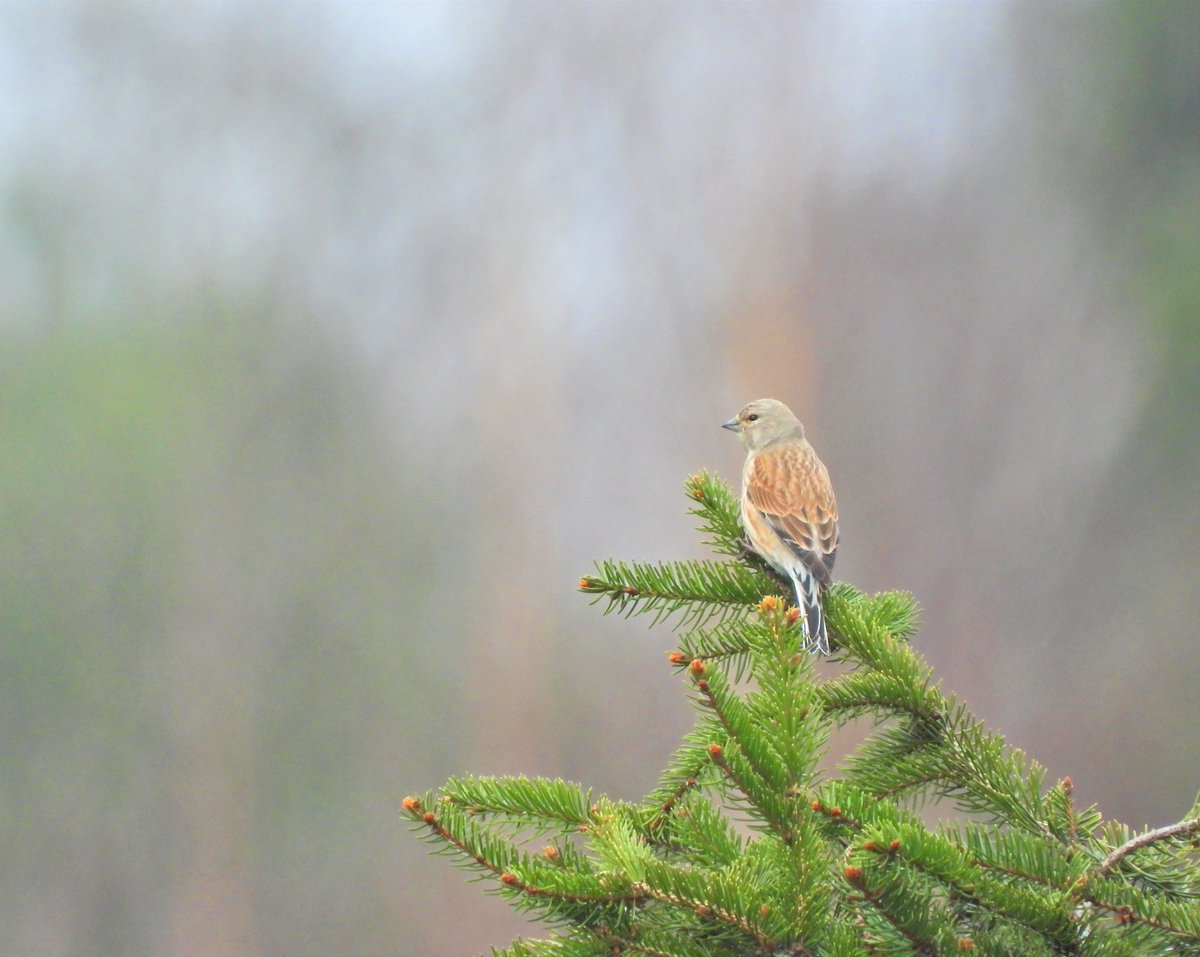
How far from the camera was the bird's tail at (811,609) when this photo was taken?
1.51m

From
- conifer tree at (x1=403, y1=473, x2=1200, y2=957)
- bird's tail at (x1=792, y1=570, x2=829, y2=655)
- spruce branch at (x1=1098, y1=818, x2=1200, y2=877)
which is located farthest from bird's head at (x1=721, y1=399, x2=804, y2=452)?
spruce branch at (x1=1098, y1=818, x2=1200, y2=877)

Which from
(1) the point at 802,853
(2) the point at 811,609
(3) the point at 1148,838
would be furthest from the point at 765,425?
(1) the point at 802,853

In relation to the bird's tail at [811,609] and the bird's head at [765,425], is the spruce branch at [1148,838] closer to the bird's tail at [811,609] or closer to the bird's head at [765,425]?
the bird's tail at [811,609]

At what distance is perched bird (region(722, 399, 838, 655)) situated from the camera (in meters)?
1.84

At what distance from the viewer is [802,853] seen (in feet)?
2.79

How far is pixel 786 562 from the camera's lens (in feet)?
6.30

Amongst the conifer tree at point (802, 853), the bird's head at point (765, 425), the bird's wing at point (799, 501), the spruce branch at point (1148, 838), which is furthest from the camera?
the bird's head at point (765, 425)

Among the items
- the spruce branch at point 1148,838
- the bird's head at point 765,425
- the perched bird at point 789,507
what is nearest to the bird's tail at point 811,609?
the perched bird at point 789,507

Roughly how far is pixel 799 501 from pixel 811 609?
565 millimetres

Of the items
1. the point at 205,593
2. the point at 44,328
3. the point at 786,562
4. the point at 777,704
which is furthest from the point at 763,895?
the point at 44,328

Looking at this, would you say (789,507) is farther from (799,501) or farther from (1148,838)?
(1148,838)

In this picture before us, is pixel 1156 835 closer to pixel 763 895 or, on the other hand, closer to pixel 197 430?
pixel 763 895

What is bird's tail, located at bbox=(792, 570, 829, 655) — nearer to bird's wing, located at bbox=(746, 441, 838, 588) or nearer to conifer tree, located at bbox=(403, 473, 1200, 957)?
bird's wing, located at bbox=(746, 441, 838, 588)

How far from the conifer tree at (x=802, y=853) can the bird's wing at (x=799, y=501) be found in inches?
30.4
